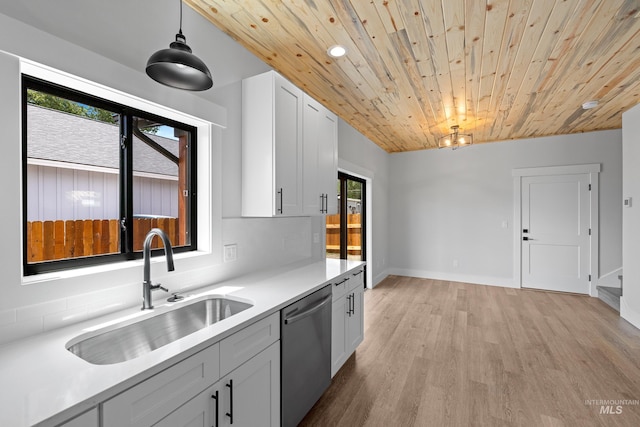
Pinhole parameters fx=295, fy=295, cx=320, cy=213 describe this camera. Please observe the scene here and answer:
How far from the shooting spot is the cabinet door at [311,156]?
253 centimetres

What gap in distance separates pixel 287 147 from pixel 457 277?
15.6ft

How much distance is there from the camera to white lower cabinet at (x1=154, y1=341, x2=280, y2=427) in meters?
1.12

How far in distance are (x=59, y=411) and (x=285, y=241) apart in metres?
2.11

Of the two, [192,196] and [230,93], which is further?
[230,93]

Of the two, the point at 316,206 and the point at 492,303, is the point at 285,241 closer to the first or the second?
the point at 316,206

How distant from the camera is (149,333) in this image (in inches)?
57.1

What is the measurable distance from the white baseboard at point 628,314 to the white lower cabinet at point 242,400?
4303 mm

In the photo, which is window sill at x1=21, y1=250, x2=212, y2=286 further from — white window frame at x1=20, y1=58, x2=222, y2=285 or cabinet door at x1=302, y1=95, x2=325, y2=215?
cabinet door at x1=302, y1=95, x2=325, y2=215

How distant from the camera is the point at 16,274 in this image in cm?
118

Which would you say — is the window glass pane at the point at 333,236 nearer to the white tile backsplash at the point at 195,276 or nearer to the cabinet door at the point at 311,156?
the white tile backsplash at the point at 195,276

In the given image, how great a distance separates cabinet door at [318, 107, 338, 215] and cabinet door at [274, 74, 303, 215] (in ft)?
1.18

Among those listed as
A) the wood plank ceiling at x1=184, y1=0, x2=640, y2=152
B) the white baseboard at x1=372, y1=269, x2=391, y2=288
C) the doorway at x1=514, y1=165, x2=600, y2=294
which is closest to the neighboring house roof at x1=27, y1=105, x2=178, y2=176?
the wood plank ceiling at x1=184, y1=0, x2=640, y2=152

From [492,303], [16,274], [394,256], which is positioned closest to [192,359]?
[16,274]

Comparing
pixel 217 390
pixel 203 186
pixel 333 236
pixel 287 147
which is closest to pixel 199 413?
pixel 217 390
